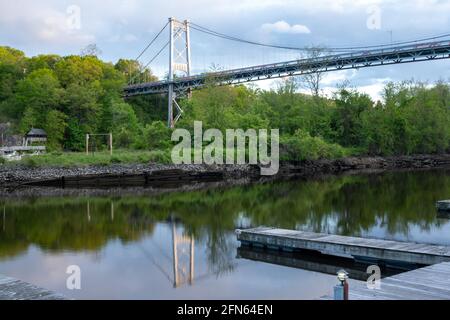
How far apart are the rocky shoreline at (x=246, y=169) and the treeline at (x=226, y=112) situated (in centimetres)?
115

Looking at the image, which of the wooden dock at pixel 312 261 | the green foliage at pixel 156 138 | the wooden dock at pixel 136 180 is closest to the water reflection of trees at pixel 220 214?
the wooden dock at pixel 312 261

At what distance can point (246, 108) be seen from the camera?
153 feet

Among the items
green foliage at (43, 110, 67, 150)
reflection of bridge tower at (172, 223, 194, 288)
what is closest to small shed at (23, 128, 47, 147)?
green foliage at (43, 110, 67, 150)

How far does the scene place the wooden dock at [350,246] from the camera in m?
10.2

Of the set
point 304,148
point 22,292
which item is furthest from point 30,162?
point 22,292

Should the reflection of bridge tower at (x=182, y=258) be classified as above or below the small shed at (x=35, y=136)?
below

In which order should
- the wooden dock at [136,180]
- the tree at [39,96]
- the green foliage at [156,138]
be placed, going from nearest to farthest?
the wooden dock at [136,180], the green foliage at [156,138], the tree at [39,96]

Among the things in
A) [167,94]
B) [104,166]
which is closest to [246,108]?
[167,94]

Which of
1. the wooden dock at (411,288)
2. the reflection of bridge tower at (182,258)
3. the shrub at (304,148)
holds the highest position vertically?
the shrub at (304,148)

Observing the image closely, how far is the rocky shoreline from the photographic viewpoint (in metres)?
28.0

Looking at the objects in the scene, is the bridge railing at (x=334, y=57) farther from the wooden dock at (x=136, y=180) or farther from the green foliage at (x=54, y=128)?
the wooden dock at (x=136, y=180)
